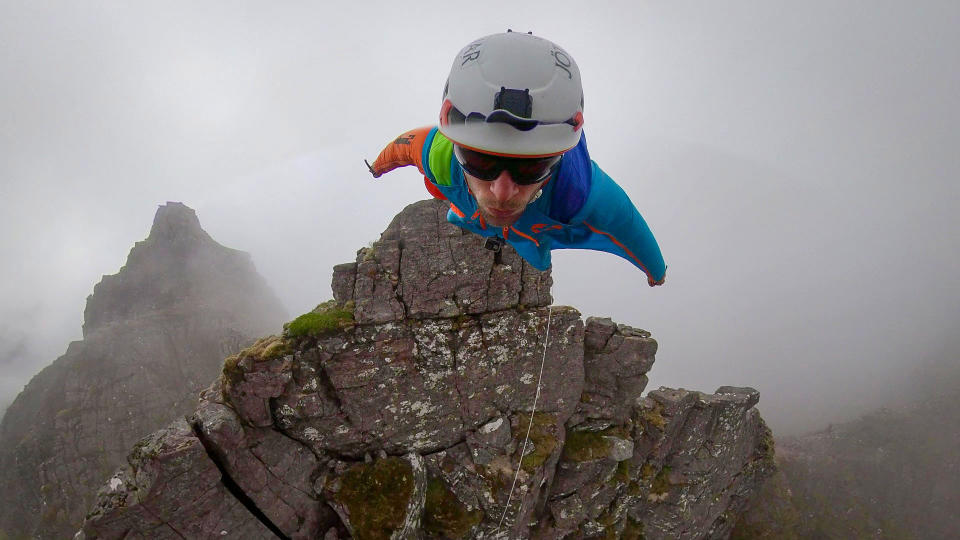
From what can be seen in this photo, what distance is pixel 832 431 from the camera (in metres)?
40.7

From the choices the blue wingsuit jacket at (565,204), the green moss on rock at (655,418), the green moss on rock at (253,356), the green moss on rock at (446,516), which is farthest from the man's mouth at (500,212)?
the green moss on rock at (655,418)

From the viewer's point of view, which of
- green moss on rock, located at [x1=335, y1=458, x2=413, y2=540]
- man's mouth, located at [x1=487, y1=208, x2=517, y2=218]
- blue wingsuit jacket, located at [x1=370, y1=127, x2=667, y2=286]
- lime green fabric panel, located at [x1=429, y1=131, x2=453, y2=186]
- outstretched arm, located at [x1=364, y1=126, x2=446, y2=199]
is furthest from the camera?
green moss on rock, located at [x1=335, y1=458, x2=413, y2=540]

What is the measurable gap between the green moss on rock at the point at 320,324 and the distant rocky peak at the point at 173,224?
140ft

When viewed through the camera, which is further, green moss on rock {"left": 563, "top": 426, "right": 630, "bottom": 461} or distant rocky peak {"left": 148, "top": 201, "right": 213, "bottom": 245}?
distant rocky peak {"left": 148, "top": 201, "right": 213, "bottom": 245}

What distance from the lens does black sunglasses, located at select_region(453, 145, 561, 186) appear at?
3.90 m

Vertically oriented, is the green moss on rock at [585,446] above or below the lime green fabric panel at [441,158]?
below

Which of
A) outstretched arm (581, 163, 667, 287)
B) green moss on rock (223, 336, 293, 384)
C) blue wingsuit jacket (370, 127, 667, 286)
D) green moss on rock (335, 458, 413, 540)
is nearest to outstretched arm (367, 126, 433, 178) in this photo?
blue wingsuit jacket (370, 127, 667, 286)

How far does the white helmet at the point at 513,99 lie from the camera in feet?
12.0

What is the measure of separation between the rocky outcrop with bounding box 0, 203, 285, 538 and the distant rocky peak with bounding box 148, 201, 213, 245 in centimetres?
12

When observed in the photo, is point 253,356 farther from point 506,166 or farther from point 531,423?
point 506,166

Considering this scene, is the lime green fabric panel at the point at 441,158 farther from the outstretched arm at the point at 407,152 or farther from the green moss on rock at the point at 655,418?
the green moss on rock at the point at 655,418

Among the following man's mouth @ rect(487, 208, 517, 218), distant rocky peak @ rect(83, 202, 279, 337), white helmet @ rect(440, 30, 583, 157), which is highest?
distant rocky peak @ rect(83, 202, 279, 337)

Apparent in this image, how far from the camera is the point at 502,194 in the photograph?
394 cm

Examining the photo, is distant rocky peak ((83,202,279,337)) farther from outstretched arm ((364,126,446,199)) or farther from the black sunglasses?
the black sunglasses
